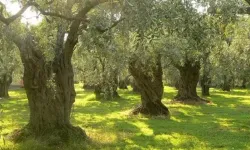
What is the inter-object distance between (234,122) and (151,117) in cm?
614

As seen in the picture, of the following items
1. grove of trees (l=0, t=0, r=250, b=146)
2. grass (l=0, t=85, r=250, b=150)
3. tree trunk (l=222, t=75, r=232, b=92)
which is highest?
grove of trees (l=0, t=0, r=250, b=146)

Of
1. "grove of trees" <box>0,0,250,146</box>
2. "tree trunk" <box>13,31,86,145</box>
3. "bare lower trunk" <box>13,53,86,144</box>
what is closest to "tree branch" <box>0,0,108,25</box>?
"grove of trees" <box>0,0,250,146</box>

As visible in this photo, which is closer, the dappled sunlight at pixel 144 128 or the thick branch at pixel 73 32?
the thick branch at pixel 73 32

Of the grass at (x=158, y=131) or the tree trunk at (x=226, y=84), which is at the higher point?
the tree trunk at (x=226, y=84)

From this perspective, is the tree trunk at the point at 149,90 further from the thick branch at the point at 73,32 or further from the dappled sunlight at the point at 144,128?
the thick branch at the point at 73,32

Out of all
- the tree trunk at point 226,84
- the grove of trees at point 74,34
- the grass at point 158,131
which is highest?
the grove of trees at point 74,34

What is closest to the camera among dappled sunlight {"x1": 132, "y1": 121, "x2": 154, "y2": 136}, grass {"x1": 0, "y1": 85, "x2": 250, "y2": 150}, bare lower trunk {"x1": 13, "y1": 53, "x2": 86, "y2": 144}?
bare lower trunk {"x1": 13, "y1": 53, "x2": 86, "y2": 144}

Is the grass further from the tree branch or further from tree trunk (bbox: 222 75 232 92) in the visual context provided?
tree trunk (bbox: 222 75 232 92)

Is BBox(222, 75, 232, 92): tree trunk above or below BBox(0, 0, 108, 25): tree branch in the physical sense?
below

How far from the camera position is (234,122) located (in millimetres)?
29688

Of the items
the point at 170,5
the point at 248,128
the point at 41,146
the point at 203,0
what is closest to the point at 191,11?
the point at 170,5

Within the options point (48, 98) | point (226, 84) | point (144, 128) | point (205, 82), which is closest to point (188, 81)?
point (205, 82)

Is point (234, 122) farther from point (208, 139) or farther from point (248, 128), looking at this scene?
point (208, 139)

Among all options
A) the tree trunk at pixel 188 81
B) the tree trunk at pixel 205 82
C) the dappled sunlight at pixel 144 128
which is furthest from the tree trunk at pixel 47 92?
the tree trunk at pixel 205 82
